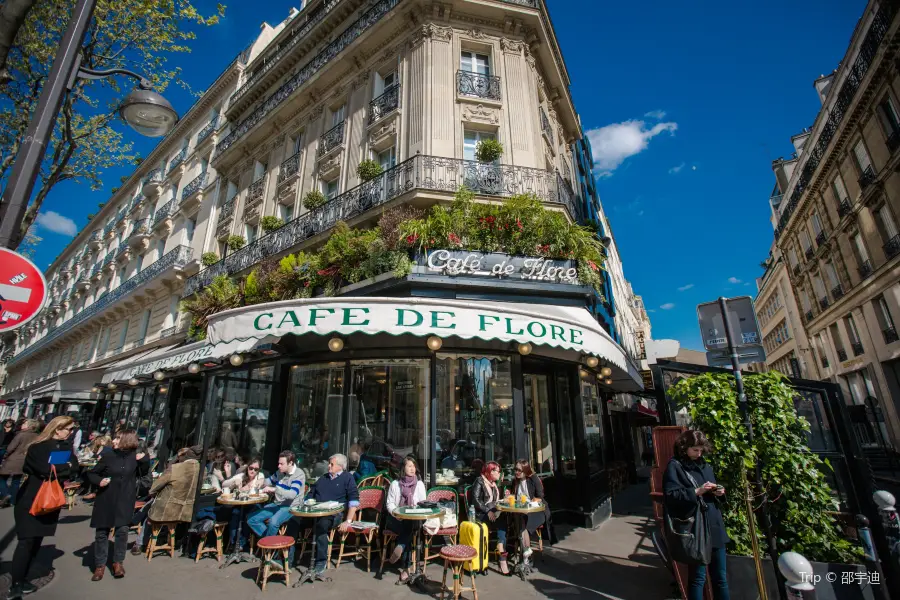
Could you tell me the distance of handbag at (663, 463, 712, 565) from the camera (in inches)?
139

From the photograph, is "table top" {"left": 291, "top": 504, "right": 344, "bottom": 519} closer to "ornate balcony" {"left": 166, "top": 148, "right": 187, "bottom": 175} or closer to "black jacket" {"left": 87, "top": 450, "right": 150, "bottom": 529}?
"black jacket" {"left": 87, "top": 450, "right": 150, "bottom": 529}

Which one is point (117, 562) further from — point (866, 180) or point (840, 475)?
point (866, 180)

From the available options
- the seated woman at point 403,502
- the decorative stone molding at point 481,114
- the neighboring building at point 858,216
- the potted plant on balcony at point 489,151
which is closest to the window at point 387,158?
the decorative stone molding at point 481,114

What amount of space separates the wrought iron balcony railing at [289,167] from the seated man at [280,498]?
10.5 meters

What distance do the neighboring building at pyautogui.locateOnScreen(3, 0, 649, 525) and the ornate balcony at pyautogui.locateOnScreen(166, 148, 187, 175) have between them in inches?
203

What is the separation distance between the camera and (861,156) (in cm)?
1858

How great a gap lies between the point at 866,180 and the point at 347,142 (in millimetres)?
22742

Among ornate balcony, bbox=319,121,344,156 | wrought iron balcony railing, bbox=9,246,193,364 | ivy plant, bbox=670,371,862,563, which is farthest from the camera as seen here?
wrought iron balcony railing, bbox=9,246,193,364

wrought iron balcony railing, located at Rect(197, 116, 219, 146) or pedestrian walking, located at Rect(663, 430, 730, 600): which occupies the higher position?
wrought iron balcony railing, located at Rect(197, 116, 219, 146)

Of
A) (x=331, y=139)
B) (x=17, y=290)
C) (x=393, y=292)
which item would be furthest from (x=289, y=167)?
(x=17, y=290)

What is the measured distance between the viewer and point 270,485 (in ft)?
20.6

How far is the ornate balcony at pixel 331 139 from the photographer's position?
488 inches

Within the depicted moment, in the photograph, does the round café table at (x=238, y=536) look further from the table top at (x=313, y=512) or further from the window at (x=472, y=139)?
the window at (x=472, y=139)

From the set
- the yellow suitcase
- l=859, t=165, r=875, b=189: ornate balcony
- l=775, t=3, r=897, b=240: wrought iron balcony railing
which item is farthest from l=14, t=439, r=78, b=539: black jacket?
l=859, t=165, r=875, b=189: ornate balcony
